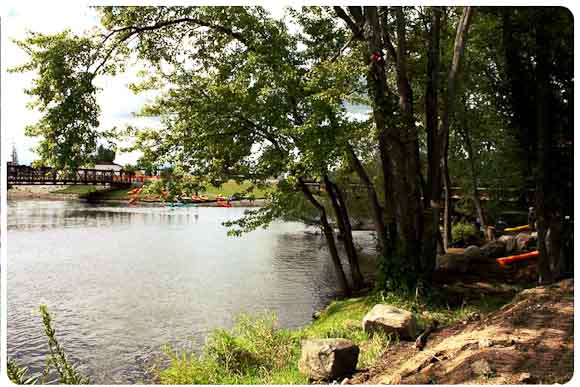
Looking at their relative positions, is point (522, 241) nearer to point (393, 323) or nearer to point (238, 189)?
Answer: point (238, 189)

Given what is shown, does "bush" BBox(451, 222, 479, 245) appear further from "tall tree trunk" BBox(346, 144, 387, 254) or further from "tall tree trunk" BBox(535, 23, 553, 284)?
"tall tree trunk" BBox(535, 23, 553, 284)

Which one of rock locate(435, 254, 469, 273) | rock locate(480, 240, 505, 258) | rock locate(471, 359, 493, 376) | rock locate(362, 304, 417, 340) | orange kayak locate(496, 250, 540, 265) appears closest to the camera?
rock locate(471, 359, 493, 376)

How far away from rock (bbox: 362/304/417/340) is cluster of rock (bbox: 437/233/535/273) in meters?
4.85

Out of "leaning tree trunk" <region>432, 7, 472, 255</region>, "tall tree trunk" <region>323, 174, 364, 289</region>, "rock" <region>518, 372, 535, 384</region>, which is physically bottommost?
"rock" <region>518, 372, 535, 384</region>

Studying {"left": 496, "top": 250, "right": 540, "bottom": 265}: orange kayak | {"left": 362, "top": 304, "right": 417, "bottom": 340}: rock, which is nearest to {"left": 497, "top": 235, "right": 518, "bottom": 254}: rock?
{"left": 496, "top": 250, "right": 540, "bottom": 265}: orange kayak

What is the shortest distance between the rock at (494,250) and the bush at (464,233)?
285 cm

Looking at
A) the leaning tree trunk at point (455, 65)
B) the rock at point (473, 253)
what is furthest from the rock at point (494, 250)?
the leaning tree trunk at point (455, 65)

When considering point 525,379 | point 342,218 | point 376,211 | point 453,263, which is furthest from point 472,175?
point 525,379

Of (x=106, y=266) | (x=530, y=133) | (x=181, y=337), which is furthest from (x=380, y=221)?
(x=106, y=266)

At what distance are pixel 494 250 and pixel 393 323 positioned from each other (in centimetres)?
803

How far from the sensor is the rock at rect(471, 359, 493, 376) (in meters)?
4.45

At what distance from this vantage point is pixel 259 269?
14.9 meters

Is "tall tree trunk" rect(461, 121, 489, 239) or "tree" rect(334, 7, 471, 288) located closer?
"tree" rect(334, 7, 471, 288)

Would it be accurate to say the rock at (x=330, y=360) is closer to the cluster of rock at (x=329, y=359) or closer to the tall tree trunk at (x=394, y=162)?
A: the cluster of rock at (x=329, y=359)
